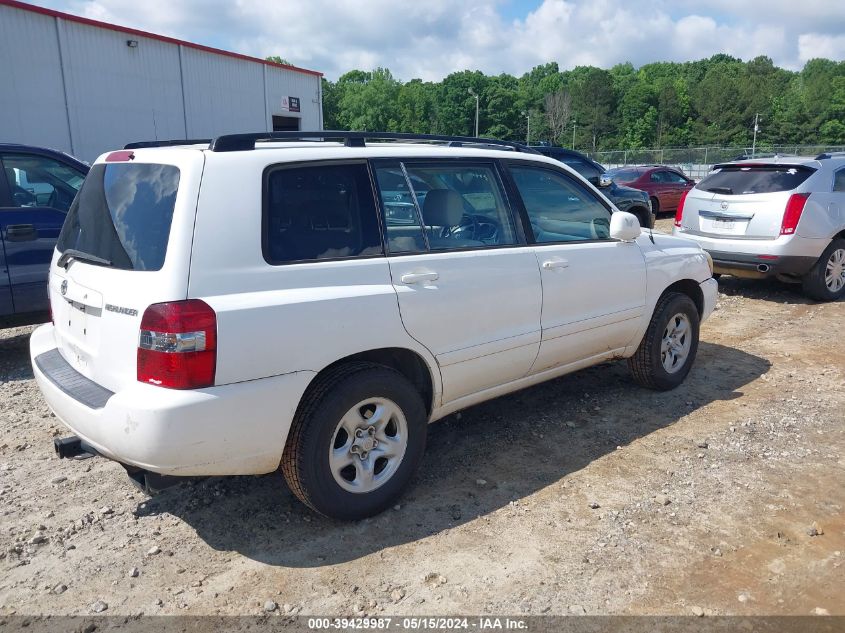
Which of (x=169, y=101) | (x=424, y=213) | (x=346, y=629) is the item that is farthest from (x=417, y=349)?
(x=169, y=101)

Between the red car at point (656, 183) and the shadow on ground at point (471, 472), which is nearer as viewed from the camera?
the shadow on ground at point (471, 472)

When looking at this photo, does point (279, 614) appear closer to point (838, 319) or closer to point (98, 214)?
point (98, 214)

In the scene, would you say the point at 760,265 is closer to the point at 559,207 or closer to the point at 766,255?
the point at 766,255

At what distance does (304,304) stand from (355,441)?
768 mm

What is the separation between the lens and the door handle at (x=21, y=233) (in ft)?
18.7

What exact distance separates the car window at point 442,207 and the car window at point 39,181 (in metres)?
3.80

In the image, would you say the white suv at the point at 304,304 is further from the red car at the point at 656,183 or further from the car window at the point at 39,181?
the red car at the point at 656,183

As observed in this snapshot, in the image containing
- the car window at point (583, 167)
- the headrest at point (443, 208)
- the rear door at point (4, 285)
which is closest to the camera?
the headrest at point (443, 208)

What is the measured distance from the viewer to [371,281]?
3.22 metres

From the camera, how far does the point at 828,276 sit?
8391mm

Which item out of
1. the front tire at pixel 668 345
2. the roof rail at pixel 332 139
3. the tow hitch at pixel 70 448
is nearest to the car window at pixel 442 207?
the roof rail at pixel 332 139

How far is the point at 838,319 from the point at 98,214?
7.77 metres

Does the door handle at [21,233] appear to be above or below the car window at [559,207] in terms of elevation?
below

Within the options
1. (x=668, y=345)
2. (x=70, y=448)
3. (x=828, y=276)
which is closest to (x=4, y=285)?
(x=70, y=448)
